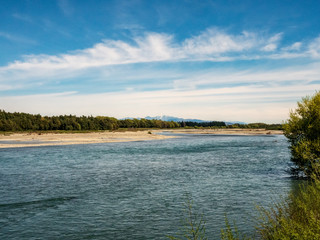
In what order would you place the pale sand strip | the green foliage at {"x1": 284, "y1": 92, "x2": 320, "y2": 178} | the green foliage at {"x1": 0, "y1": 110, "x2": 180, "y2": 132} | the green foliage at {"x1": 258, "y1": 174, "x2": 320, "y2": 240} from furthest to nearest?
the green foliage at {"x1": 0, "y1": 110, "x2": 180, "y2": 132} → the pale sand strip → the green foliage at {"x1": 284, "y1": 92, "x2": 320, "y2": 178} → the green foliage at {"x1": 258, "y1": 174, "x2": 320, "y2": 240}

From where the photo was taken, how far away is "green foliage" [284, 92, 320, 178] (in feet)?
80.5

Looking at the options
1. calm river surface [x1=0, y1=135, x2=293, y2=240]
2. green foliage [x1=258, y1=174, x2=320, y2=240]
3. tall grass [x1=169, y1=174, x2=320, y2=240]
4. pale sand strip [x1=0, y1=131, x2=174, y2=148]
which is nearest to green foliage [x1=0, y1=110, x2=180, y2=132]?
pale sand strip [x1=0, y1=131, x2=174, y2=148]

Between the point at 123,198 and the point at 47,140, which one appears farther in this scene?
the point at 47,140

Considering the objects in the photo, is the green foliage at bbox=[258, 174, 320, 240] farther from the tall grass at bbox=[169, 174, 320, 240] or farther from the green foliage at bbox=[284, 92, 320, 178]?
the green foliage at bbox=[284, 92, 320, 178]

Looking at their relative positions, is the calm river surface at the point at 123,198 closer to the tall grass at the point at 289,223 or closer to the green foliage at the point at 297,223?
the tall grass at the point at 289,223

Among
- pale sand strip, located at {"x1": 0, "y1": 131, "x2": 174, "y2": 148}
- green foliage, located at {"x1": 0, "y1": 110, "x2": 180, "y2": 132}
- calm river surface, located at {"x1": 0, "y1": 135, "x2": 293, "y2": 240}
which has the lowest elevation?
calm river surface, located at {"x1": 0, "y1": 135, "x2": 293, "y2": 240}

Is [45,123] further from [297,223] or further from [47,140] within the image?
[297,223]

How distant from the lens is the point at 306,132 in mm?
25656

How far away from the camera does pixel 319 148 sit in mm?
24016

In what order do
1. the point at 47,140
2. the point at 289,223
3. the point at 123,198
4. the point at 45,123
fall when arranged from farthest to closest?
the point at 45,123, the point at 47,140, the point at 123,198, the point at 289,223

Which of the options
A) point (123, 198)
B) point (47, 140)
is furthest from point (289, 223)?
point (47, 140)

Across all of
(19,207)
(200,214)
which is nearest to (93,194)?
(19,207)

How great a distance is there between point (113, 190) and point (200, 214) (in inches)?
351

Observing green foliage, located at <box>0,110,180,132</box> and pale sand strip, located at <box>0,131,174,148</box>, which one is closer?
pale sand strip, located at <box>0,131,174,148</box>
